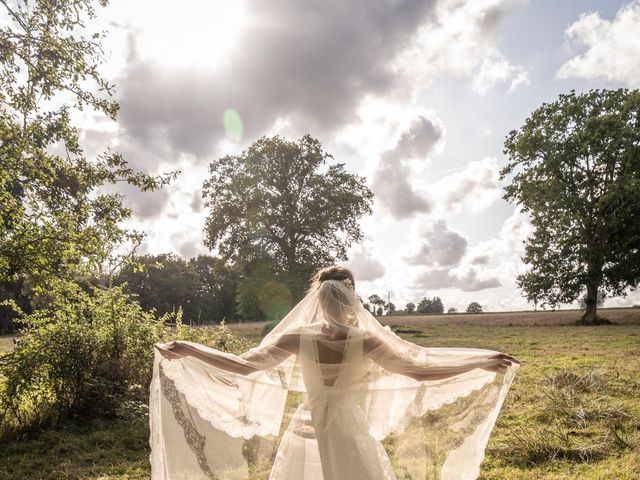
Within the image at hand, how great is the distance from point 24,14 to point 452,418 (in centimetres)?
1028

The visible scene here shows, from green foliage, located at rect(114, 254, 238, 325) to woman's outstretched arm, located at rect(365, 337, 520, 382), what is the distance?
66024 millimetres

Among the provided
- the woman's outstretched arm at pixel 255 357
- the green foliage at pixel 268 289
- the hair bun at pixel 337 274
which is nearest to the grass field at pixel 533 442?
the woman's outstretched arm at pixel 255 357

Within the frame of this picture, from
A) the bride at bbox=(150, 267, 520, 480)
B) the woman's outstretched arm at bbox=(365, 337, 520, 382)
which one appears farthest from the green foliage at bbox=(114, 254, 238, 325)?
the woman's outstretched arm at bbox=(365, 337, 520, 382)

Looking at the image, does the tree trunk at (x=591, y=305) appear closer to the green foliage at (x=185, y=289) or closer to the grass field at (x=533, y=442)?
the grass field at (x=533, y=442)

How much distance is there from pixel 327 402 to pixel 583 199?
3484cm

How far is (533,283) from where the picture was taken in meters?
34.3

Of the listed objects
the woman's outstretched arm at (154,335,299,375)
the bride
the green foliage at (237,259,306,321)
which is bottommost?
the bride

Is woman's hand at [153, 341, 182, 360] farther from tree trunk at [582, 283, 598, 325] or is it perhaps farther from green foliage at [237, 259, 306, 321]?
tree trunk at [582, 283, 598, 325]

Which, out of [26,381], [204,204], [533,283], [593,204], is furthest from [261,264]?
[26,381]

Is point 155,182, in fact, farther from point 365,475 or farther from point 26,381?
point 365,475

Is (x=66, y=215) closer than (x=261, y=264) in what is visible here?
Yes

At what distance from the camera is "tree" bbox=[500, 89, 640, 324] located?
3212cm

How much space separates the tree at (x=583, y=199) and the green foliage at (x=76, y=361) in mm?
31983

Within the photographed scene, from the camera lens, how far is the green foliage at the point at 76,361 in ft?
26.8
